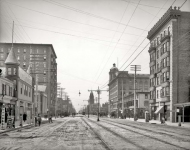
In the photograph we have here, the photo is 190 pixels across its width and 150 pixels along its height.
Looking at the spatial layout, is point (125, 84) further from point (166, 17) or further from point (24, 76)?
point (24, 76)

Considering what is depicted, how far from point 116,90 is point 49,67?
103ft

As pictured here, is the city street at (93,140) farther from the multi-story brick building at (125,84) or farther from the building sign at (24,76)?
the multi-story brick building at (125,84)

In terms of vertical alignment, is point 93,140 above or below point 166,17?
below

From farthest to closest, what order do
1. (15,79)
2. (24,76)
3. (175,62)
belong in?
(24,76) < (175,62) < (15,79)

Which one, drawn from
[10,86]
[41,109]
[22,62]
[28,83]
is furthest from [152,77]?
[22,62]

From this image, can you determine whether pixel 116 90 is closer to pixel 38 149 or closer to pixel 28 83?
pixel 28 83

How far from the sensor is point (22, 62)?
371 ft

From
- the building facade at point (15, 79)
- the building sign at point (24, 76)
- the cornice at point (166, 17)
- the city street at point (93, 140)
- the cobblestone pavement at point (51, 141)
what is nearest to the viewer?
the cobblestone pavement at point (51, 141)

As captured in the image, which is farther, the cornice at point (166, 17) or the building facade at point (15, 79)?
the cornice at point (166, 17)

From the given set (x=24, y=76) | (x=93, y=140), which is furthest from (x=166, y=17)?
(x=93, y=140)

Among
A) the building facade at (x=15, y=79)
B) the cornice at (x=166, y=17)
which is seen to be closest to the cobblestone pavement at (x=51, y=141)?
the building facade at (x=15, y=79)

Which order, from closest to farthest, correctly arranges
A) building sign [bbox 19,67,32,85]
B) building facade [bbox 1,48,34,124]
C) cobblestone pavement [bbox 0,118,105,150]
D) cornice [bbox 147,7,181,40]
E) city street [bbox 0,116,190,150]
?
cobblestone pavement [bbox 0,118,105,150], city street [bbox 0,116,190,150], building facade [bbox 1,48,34,124], cornice [bbox 147,7,181,40], building sign [bbox 19,67,32,85]

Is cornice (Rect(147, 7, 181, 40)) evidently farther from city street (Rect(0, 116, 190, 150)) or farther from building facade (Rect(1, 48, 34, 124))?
city street (Rect(0, 116, 190, 150))

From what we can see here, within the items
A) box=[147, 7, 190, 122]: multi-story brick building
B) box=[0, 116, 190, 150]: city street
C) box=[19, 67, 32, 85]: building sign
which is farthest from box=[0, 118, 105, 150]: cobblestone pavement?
box=[147, 7, 190, 122]: multi-story brick building
